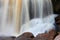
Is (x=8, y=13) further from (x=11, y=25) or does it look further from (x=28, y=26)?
(x=28, y=26)

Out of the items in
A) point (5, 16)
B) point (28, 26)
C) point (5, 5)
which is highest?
point (5, 5)

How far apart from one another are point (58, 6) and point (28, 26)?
2.20 ft

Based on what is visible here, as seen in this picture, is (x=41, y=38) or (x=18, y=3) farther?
(x=18, y=3)

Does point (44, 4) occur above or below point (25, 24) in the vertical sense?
above

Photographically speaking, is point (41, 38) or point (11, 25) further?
point (11, 25)

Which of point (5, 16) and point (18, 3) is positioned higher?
point (18, 3)

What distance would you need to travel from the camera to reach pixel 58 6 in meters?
2.65

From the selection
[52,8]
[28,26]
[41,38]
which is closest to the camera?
[41,38]

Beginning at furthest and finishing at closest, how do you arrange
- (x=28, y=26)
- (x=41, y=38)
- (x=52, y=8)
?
1. (x=52, y=8)
2. (x=28, y=26)
3. (x=41, y=38)

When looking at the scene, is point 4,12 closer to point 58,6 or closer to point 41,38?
point 58,6

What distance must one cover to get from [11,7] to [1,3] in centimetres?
19

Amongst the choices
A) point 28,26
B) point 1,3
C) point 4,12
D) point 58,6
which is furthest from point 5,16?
point 58,6

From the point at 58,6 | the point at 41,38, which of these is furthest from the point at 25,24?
the point at 41,38

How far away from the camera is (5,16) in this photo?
2.50 metres
